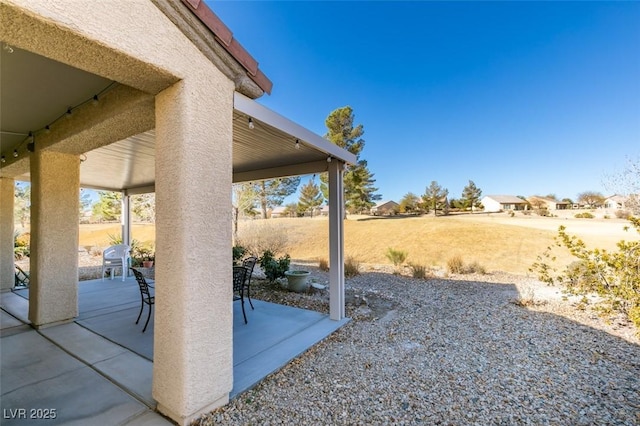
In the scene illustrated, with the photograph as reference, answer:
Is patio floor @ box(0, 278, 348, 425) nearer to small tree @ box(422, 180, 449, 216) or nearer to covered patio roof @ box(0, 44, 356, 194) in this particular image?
covered patio roof @ box(0, 44, 356, 194)

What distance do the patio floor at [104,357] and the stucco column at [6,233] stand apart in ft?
4.27

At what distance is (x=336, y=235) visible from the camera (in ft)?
14.0

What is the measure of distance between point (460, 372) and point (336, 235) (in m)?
2.36

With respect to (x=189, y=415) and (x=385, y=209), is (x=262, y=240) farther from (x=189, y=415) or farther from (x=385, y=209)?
(x=385, y=209)

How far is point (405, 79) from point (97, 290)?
1409 cm

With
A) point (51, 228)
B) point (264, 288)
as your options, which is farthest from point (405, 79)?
point (51, 228)

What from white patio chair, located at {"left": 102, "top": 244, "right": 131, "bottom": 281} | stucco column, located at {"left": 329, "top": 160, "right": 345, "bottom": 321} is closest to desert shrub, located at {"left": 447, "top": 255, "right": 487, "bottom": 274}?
stucco column, located at {"left": 329, "top": 160, "right": 345, "bottom": 321}

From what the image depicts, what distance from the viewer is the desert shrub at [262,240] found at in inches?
432

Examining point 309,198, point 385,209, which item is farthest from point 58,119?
point 385,209

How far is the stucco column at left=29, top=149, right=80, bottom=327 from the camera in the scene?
3.62 metres

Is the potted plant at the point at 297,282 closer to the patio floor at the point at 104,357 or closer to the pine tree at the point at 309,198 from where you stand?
the patio floor at the point at 104,357

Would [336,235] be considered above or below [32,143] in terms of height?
below

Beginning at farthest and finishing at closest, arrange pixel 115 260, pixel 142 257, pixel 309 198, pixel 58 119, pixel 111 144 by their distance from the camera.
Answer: pixel 309 198, pixel 142 257, pixel 115 260, pixel 111 144, pixel 58 119

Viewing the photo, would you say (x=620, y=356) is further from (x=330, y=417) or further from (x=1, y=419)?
(x=1, y=419)
